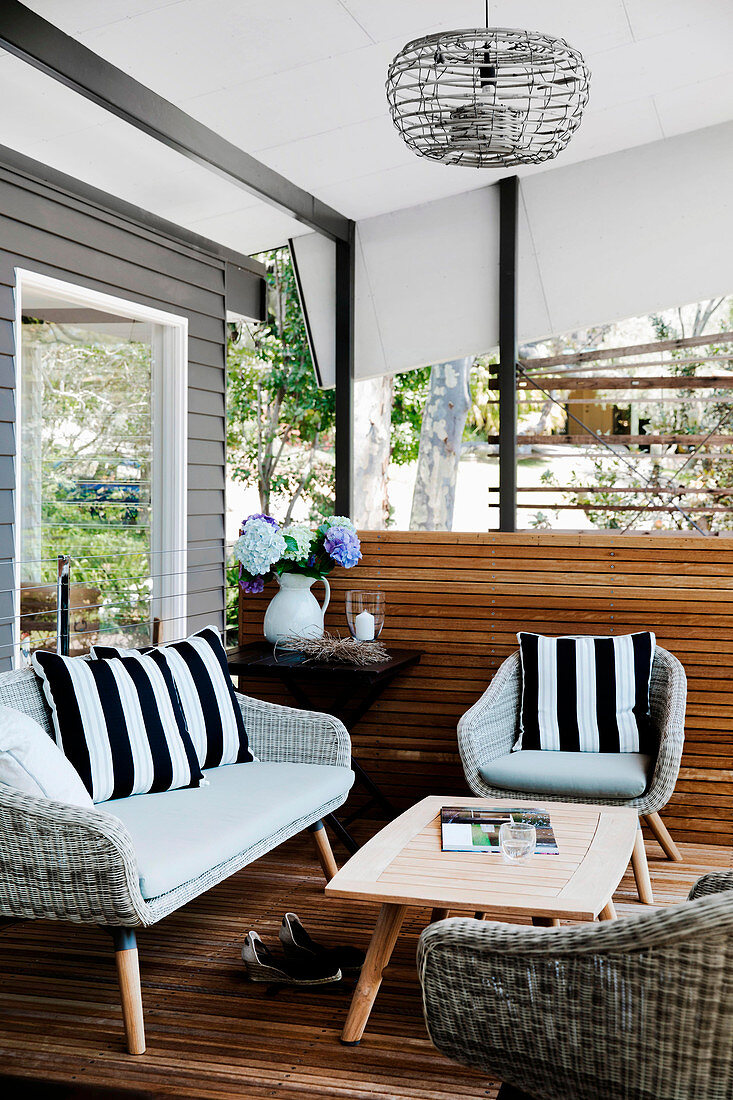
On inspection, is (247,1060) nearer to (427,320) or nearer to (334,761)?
(334,761)

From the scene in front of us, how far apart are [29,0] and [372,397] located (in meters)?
5.33

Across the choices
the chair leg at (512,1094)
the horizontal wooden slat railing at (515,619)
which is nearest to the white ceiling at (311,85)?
the horizontal wooden slat railing at (515,619)

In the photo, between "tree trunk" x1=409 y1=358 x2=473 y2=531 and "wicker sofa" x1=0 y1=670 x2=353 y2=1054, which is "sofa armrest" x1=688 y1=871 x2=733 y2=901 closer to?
"wicker sofa" x1=0 y1=670 x2=353 y2=1054

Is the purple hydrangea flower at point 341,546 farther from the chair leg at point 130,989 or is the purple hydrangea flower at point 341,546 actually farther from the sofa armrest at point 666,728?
the chair leg at point 130,989

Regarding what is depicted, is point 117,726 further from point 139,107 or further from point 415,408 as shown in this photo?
point 415,408

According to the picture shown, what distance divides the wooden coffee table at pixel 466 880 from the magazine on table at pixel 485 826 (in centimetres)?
3

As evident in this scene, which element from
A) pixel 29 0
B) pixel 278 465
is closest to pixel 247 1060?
pixel 29 0

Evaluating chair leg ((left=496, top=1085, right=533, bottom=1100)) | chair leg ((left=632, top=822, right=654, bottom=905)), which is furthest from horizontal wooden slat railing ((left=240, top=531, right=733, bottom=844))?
chair leg ((left=496, top=1085, right=533, bottom=1100))

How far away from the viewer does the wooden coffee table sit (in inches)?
91.0

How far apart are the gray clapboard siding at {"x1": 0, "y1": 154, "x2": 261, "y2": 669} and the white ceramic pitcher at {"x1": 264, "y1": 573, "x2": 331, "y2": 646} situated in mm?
1007

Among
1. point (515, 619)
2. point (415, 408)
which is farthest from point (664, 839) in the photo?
point (415, 408)

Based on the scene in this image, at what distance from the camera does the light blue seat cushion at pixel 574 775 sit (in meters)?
3.45

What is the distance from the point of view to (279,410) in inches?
385

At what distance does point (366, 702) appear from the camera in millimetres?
4047
